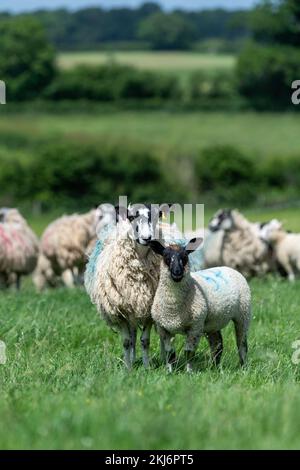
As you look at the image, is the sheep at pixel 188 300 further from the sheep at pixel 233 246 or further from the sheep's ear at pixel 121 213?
the sheep at pixel 233 246

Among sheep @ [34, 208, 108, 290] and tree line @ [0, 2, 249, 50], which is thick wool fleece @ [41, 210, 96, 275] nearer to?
sheep @ [34, 208, 108, 290]

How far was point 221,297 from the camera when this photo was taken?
8.32 metres

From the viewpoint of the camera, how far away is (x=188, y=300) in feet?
26.5

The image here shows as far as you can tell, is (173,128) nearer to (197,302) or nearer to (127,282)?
(127,282)

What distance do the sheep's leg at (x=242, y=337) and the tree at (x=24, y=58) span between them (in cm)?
7982

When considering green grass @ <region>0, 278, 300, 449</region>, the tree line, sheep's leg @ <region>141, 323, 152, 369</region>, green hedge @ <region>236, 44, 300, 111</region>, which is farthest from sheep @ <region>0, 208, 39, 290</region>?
the tree line

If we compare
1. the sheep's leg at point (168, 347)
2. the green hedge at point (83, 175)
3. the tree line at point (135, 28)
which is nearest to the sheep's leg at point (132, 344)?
the sheep's leg at point (168, 347)

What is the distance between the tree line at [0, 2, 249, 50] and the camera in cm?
14662

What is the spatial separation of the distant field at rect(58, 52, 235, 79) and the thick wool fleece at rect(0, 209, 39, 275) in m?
79.1

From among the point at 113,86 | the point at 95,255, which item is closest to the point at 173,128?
the point at 113,86

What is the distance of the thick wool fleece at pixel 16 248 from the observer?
17.5 metres

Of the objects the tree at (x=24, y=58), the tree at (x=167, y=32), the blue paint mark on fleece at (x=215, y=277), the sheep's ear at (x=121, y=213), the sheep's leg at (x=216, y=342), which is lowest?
the sheep's leg at (x=216, y=342)
